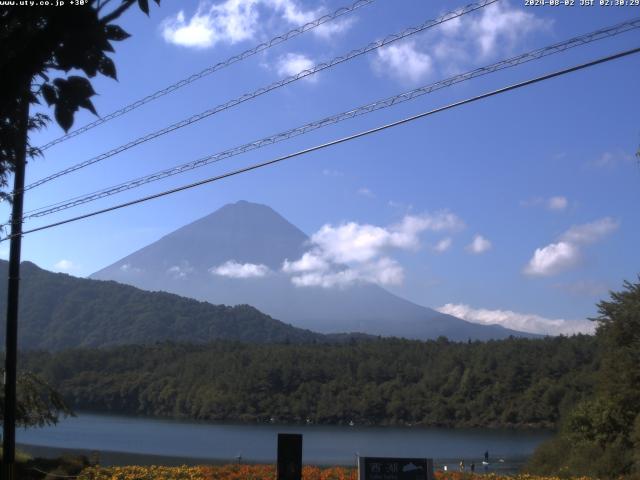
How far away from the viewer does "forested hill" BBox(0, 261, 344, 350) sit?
538 feet

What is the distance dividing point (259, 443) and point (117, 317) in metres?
131

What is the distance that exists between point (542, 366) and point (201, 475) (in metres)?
62.1

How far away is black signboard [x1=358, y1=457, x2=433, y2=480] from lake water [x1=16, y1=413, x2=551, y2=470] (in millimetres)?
21857

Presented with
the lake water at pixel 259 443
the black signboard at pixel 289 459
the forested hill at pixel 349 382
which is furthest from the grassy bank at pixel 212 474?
the forested hill at pixel 349 382

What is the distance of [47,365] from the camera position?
7925 cm

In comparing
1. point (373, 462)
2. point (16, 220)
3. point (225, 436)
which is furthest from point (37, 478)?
point (225, 436)

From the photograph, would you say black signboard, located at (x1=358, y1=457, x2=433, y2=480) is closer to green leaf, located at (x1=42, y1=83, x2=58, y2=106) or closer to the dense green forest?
green leaf, located at (x1=42, y1=83, x2=58, y2=106)

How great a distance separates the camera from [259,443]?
5097cm

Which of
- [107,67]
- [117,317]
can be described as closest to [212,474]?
[107,67]

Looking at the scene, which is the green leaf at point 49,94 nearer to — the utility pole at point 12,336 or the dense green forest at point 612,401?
the utility pole at point 12,336

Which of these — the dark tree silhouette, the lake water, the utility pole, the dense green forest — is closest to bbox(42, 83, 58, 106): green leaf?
the dark tree silhouette

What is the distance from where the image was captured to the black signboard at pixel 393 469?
10.3 m

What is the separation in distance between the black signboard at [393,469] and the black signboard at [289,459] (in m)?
0.86

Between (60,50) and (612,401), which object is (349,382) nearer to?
(612,401)
